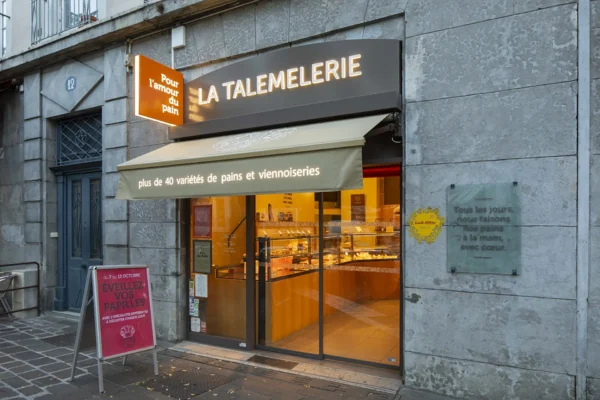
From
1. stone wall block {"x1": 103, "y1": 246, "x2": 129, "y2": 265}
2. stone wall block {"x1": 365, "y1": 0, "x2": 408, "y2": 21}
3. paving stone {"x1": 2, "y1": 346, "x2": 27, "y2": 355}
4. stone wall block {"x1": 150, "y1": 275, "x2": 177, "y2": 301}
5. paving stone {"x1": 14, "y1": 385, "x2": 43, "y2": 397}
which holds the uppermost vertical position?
stone wall block {"x1": 365, "y1": 0, "x2": 408, "y2": 21}

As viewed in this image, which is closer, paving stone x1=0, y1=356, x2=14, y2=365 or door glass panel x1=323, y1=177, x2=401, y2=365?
door glass panel x1=323, y1=177, x2=401, y2=365

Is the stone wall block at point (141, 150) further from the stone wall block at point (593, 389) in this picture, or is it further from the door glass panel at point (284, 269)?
the stone wall block at point (593, 389)

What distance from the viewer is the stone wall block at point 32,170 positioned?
8734 millimetres

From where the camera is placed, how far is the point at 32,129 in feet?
29.3

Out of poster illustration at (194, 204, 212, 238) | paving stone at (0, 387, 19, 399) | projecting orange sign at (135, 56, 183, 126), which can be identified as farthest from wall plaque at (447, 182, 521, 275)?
paving stone at (0, 387, 19, 399)

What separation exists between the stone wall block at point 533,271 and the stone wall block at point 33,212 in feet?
26.0

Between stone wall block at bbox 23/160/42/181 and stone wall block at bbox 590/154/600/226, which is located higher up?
stone wall block at bbox 23/160/42/181

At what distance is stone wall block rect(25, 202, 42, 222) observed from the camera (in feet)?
28.5

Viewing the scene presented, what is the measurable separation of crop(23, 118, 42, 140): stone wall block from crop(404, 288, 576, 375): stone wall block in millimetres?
8206

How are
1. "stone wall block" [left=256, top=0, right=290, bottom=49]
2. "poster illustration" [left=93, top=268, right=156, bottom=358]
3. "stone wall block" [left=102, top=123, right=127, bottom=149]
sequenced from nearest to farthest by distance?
"poster illustration" [left=93, top=268, right=156, bottom=358] → "stone wall block" [left=256, top=0, right=290, bottom=49] → "stone wall block" [left=102, top=123, right=127, bottom=149]

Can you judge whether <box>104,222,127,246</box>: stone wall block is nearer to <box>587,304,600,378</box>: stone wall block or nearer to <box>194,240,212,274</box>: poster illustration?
<box>194,240,212,274</box>: poster illustration

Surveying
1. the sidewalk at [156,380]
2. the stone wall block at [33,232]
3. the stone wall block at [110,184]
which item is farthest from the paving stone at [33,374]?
the stone wall block at [33,232]

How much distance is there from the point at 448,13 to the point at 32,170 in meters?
8.57

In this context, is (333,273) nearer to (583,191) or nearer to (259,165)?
(259,165)
